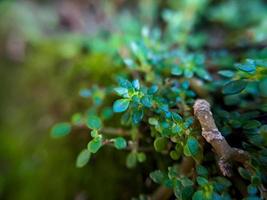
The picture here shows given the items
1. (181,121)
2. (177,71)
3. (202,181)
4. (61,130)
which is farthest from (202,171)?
(61,130)

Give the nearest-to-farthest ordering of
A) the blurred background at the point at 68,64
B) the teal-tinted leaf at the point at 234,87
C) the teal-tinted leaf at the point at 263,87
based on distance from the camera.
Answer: the teal-tinted leaf at the point at 263,87
the teal-tinted leaf at the point at 234,87
the blurred background at the point at 68,64

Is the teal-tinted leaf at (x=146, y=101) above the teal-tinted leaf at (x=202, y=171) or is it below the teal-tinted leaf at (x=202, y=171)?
above

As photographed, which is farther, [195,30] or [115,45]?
[195,30]

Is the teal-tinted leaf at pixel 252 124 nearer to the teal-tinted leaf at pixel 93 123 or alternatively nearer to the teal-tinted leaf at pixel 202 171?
the teal-tinted leaf at pixel 202 171

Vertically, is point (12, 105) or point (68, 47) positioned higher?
point (68, 47)

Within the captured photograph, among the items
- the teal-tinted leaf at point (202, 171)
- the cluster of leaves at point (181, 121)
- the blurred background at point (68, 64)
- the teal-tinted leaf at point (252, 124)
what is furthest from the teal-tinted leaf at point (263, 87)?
the blurred background at point (68, 64)

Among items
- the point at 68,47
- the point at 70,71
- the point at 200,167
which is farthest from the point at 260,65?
the point at 68,47

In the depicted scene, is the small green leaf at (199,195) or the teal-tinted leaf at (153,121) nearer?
the small green leaf at (199,195)

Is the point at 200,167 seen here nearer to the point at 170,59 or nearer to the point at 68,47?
the point at 170,59
